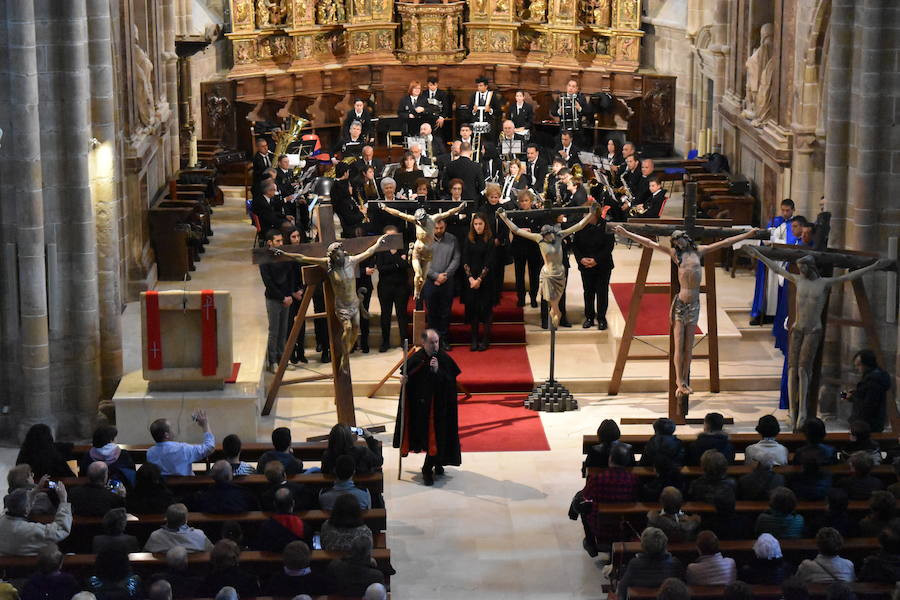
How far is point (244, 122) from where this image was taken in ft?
95.0

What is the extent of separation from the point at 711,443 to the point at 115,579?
5.09 m

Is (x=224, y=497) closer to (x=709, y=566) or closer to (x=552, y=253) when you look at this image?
(x=709, y=566)

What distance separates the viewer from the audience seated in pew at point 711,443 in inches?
563

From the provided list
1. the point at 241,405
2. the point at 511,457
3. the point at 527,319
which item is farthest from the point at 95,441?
the point at 527,319

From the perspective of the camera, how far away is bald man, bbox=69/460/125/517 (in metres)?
13.2

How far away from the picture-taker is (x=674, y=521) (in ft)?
41.8

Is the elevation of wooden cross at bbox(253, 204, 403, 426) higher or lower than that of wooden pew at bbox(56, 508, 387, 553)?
higher

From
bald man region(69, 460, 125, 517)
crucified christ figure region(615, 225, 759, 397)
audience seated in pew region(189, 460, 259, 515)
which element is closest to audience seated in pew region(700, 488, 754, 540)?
audience seated in pew region(189, 460, 259, 515)

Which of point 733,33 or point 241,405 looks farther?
point 733,33

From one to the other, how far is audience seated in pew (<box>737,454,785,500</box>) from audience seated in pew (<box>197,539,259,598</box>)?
157 inches

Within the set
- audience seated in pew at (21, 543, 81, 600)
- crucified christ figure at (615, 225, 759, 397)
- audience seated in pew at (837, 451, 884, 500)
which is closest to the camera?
audience seated in pew at (21, 543, 81, 600)

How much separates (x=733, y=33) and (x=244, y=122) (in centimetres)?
836

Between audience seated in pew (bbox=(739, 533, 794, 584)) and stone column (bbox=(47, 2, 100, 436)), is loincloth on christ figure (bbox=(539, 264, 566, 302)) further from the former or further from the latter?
audience seated in pew (bbox=(739, 533, 794, 584))

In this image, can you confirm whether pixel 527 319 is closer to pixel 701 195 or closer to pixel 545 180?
pixel 545 180
